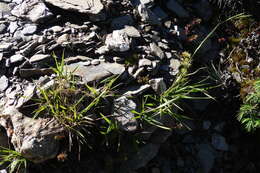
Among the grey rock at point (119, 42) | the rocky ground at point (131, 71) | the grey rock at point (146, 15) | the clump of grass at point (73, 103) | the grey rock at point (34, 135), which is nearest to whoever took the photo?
the grey rock at point (34, 135)

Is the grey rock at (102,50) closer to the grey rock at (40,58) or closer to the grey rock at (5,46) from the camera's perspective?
the grey rock at (40,58)

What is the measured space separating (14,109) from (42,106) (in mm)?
391

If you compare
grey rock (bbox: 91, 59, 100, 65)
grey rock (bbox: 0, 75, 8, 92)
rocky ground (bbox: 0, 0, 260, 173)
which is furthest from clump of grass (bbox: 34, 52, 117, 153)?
grey rock (bbox: 0, 75, 8, 92)

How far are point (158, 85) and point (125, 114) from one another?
56 cm

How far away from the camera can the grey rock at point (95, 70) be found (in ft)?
13.1

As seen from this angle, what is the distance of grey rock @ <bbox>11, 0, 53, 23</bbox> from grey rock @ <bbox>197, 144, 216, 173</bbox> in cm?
278

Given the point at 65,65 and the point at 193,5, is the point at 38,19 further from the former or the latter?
the point at 193,5

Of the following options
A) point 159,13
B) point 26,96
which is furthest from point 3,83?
point 159,13

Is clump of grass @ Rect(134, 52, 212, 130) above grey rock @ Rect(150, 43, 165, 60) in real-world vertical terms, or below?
below

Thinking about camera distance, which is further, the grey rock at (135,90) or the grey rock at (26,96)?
the grey rock at (135,90)

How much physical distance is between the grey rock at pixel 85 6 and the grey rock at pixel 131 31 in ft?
1.24

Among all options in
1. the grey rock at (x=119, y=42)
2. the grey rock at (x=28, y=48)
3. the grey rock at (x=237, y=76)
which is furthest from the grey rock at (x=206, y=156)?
the grey rock at (x=28, y=48)

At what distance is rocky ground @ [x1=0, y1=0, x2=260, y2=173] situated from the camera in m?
3.87

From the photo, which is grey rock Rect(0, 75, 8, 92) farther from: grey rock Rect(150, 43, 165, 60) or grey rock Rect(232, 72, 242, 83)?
grey rock Rect(232, 72, 242, 83)
